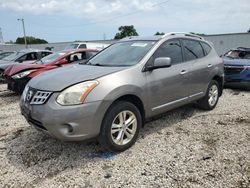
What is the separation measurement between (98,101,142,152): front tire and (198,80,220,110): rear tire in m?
2.33

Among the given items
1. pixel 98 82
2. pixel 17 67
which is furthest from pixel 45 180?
pixel 17 67

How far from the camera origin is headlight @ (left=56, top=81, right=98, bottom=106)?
308cm

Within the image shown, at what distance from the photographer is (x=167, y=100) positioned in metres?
4.22

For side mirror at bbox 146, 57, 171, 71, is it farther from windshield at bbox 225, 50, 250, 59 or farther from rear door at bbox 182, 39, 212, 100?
windshield at bbox 225, 50, 250, 59

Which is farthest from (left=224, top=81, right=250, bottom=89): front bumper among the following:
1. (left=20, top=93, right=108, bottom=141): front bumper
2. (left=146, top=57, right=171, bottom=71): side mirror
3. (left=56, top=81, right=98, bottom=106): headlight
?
(left=56, top=81, right=98, bottom=106): headlight

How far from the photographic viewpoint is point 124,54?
4.27 meters

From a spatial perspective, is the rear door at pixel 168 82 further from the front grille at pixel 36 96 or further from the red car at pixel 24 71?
the red car at pixel 24 71

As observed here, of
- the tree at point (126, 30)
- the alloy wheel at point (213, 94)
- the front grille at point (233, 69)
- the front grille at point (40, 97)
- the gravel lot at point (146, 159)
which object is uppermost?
the tree at point (126, 30)

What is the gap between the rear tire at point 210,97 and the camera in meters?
5.46

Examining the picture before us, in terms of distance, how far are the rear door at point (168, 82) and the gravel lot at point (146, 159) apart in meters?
0.55

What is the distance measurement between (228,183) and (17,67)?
20.5 ft

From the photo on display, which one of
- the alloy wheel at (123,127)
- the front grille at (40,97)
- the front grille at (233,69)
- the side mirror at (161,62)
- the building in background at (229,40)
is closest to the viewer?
the front grille at (40,97)

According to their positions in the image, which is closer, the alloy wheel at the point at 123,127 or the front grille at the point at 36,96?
the front grille at the point at 36,96

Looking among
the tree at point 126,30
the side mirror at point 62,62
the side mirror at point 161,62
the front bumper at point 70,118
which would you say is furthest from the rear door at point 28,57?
the tree at point 126,30
